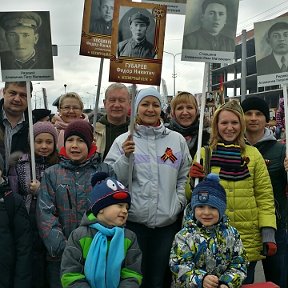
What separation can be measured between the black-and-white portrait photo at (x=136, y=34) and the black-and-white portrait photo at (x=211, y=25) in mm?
432

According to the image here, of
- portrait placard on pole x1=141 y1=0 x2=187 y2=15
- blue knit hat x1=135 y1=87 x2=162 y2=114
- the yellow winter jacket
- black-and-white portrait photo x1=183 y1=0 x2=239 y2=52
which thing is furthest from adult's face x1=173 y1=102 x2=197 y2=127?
portrait placard on pole x1=141 y1=0 x2=187 y2=15

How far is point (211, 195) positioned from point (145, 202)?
0.72 metres

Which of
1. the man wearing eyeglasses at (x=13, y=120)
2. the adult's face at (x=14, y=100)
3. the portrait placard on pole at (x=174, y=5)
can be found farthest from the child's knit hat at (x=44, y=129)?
the portrait placard on pole at (x=174, y=5)

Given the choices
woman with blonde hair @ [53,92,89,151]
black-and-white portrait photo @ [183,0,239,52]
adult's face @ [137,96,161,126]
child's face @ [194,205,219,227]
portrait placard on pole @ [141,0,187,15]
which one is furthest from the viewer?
woman with blonde hair @ [53,92,89,151]

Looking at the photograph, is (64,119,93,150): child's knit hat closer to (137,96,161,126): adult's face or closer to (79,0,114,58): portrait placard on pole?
(137,96,161,126): adult's face

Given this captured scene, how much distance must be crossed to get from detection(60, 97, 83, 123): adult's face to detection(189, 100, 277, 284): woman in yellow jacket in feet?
6.68

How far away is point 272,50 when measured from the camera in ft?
14.1

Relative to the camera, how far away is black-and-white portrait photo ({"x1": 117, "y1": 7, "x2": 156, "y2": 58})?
3.74 meters

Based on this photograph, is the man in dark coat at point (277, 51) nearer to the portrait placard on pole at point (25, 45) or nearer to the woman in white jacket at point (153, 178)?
the woman in white jacket at point (153, 178)

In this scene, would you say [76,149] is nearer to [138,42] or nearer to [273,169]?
[138,42]

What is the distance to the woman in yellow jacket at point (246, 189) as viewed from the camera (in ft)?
12.0

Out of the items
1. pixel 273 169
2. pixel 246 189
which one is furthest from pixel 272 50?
pixel 246 189

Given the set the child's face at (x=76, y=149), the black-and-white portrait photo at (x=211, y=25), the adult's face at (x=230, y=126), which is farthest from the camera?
the black-and-white portrait photo at (x=211, y=25)

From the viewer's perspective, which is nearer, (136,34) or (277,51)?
(136,34)
